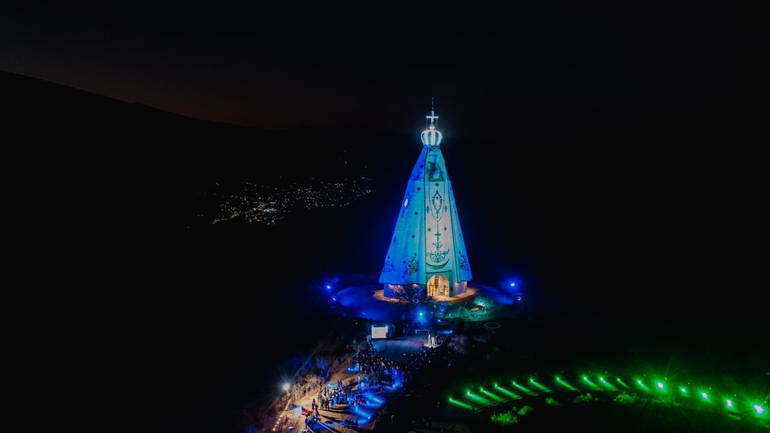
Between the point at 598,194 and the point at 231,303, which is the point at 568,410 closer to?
the point at 231,303

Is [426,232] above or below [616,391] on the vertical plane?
above

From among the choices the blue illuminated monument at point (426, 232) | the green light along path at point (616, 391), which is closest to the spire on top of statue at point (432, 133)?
the blue illuminated monument at point (426, 232)

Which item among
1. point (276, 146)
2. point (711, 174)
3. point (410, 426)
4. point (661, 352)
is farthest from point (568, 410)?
point (276, 146)

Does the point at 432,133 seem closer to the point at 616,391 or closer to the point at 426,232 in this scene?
the point at 426,232

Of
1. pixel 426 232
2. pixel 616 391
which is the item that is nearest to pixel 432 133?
pixel 426 232

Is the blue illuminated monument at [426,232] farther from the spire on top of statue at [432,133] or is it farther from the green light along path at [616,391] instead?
the green light along path at [616,391]

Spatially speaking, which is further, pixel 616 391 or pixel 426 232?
pixel 426 232

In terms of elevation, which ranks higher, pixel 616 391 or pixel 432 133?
pixel 432 133

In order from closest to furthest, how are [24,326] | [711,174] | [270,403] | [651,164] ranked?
[270,403] < [24,326] < [711,174] < [651,164]
